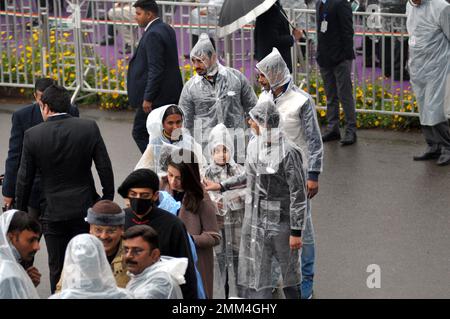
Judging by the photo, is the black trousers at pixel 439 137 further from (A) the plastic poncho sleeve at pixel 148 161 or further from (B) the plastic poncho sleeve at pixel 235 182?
(A) the plastic poncho sleeve at pixel 148 161

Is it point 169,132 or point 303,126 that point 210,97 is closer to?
point 169,132

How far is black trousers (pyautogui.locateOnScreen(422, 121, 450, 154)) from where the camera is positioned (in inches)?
473

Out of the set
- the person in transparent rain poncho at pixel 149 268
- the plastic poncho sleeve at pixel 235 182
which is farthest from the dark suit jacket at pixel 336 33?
the person in transparent rain poncho at pixel 149 268

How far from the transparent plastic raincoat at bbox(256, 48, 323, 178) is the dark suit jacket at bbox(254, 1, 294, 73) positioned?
12.2ft

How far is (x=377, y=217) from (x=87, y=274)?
5.30 meters

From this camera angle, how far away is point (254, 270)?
7.96 meters

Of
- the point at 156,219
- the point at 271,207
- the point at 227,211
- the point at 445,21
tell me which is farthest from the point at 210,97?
the point at 445,21

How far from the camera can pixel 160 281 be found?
586cm

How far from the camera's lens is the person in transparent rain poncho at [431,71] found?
1191 centimetres

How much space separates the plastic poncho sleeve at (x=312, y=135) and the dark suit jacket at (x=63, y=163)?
155 centimetres

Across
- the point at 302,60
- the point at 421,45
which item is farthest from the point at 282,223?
the point at 302,60

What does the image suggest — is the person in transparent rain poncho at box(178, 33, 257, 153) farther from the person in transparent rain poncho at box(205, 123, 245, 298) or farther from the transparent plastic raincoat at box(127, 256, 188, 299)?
the transparent plastic raincoat at box(127, 256, 188, 299)

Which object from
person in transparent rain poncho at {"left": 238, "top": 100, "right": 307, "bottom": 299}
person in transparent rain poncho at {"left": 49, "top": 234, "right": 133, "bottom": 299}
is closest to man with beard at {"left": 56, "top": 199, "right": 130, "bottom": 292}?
person in transparent rain poncho at {"left": 49, "top": 234, "right": 133, "bottom": 299}
